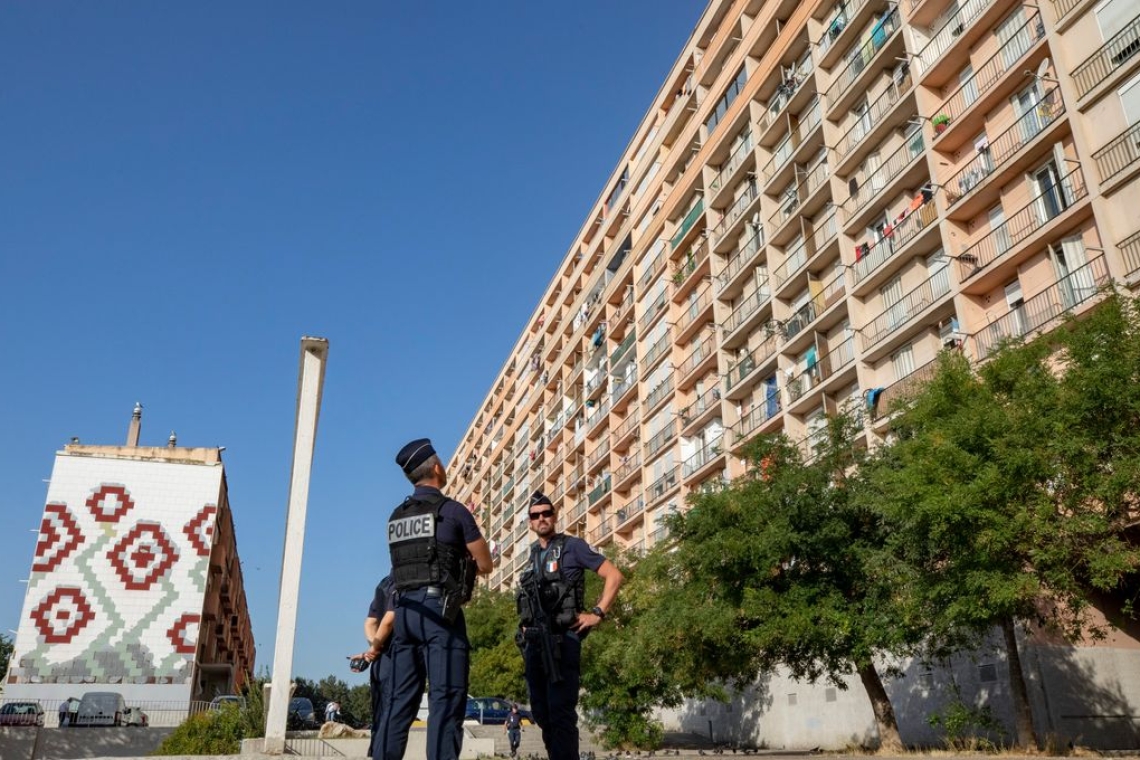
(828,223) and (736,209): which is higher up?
(736,209)

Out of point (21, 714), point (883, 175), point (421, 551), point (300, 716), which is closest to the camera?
point (421, 551)

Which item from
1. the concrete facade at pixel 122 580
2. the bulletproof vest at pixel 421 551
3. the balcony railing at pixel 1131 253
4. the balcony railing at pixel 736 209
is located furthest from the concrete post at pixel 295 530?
the concrete facade at pixel 122 580

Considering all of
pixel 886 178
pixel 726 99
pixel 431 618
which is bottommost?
pixel 431 618

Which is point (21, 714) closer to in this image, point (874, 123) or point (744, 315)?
point (744, 315)

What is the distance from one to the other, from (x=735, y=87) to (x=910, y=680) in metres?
25.1

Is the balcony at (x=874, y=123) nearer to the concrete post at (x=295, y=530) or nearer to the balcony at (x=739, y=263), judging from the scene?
the balcony at (x=739, y=263)

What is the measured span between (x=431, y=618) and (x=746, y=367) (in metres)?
31.2

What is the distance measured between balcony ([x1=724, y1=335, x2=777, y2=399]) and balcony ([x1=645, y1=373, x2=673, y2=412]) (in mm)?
5203

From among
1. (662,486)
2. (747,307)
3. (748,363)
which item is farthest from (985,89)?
(662,486)

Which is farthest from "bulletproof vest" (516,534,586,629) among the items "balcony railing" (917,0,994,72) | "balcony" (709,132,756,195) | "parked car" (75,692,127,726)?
"balcony" (709,132,756,195)

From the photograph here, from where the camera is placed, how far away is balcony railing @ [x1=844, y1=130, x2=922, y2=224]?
26.5 metres

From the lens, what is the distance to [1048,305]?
69.8ft

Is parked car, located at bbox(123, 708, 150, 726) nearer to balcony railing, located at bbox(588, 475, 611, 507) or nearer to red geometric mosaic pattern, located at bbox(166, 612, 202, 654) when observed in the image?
red geometric mosaic pattern, located at bbox(166, 612, 202, 654)

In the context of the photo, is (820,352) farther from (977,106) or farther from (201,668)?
(201,668)
